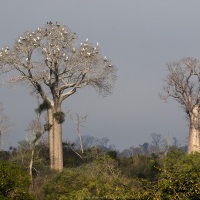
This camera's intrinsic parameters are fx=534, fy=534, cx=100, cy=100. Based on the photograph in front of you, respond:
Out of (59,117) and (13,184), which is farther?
(59,117)

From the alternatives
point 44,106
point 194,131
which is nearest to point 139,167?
point 194,131

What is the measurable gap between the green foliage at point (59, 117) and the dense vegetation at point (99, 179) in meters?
2.16

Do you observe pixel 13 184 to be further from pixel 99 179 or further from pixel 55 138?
pixel 55 138

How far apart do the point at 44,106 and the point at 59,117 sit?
911mm

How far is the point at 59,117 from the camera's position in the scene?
2623cm

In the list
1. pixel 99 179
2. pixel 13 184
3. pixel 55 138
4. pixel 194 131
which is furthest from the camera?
pixel 194 131

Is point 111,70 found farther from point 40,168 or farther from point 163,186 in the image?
point 163,186

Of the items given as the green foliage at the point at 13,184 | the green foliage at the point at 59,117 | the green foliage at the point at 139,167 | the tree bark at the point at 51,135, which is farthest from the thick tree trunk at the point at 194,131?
the green foliage at the point at 13,184

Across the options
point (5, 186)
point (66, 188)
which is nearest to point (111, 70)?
point (66, 188)

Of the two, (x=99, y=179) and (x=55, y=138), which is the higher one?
(x=55, y=138)

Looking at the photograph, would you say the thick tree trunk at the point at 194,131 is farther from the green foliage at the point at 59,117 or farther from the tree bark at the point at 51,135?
the tree bark at the point at 51,135

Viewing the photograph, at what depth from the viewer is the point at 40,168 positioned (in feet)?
83.9

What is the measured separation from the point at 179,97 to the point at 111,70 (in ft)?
13.4

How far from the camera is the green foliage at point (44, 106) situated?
26.0m
